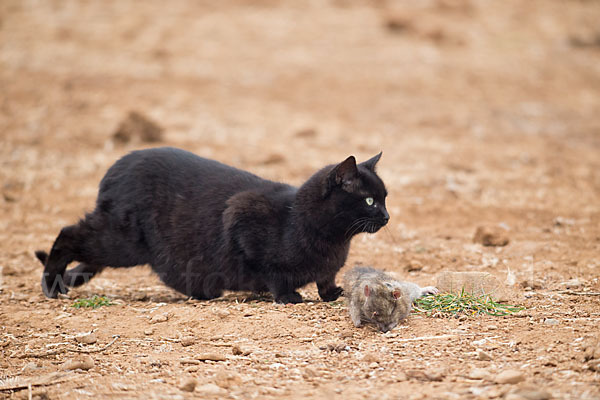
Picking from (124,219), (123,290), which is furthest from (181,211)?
(123,290)

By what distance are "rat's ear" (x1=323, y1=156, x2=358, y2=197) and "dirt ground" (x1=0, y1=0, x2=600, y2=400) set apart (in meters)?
0.92

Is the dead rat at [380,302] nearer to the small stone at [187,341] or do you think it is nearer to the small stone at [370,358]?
the small stone at [370,358]

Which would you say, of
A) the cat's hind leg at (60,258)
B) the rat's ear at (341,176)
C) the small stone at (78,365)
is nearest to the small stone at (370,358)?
the rat's ear at (341,176)

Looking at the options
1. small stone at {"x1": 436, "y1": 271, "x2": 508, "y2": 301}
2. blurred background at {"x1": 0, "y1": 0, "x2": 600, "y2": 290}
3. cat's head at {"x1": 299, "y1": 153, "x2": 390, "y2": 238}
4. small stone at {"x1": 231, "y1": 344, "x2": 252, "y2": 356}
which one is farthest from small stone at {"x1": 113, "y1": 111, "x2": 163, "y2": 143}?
small stone at {"x1": 231, "y1": 344, "x2": 252, "y2": 356}

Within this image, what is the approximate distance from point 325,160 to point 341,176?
15.9ft

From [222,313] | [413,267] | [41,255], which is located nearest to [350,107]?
[413,267]

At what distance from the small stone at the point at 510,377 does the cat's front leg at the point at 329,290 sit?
196cm

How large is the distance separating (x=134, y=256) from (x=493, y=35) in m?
13.6

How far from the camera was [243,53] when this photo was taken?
14.6 metres

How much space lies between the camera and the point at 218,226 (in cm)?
524

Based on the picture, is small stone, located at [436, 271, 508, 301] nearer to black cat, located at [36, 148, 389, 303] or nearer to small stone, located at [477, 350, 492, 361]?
black cat, located at [36, 148, 389, 303]

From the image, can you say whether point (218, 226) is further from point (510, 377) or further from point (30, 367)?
point (510, 377)

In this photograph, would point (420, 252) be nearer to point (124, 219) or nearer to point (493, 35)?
point (124, 219)

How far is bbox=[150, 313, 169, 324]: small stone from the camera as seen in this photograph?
4.66 meters
